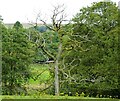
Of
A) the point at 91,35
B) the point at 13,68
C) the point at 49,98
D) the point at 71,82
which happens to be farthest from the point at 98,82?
the point at 49,98

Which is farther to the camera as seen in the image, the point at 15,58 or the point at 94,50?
the point at 15,58

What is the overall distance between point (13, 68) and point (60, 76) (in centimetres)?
225

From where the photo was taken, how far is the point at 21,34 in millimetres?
12883

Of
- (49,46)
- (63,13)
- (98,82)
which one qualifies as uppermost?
(63,13)

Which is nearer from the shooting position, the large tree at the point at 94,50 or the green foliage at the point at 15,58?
the large tree at the point at 94,50

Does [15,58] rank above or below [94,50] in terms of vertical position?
below

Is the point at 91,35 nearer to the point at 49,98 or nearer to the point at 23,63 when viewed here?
the point at 23,63

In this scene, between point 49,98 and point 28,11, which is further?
point 28,11

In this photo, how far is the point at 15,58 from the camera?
41.8ft

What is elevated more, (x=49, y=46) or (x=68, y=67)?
(x=49, y=46)

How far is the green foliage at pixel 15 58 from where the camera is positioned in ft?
41.3

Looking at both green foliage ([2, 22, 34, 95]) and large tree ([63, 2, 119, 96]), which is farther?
green foliage ([2, 22, 34, 95])

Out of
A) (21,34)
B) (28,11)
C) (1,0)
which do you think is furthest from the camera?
(21,34)

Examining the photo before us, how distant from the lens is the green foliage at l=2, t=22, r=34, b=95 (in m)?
12.6
